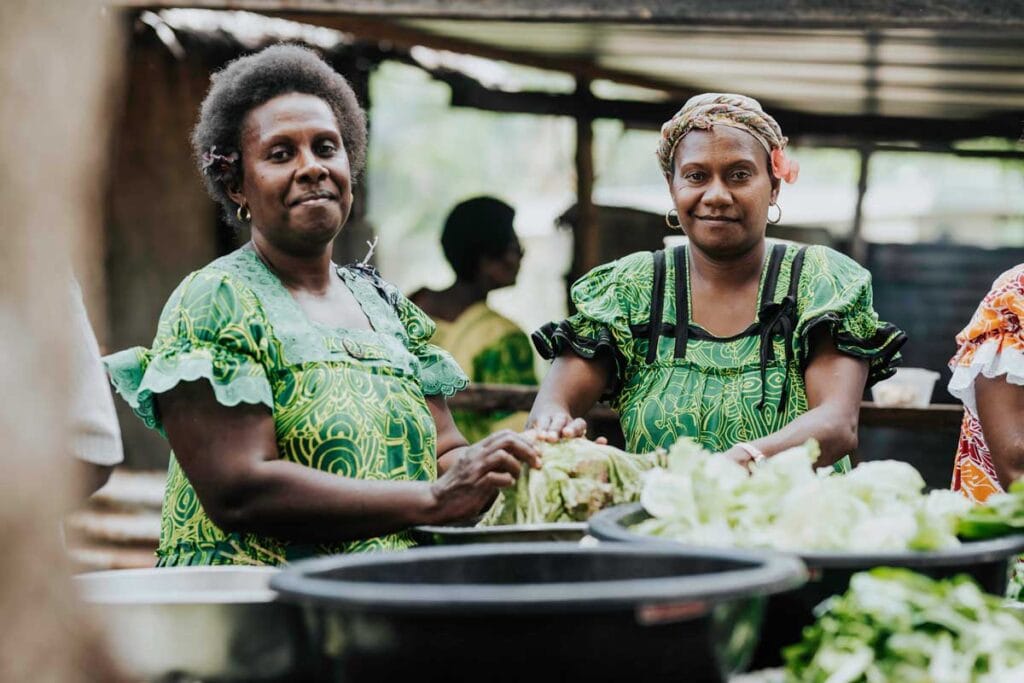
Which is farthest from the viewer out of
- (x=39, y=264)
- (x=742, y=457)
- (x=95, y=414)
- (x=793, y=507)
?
(x=95, y=414)

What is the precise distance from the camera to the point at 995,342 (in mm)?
3684

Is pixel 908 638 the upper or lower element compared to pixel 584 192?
lower

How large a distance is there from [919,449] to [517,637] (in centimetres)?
739

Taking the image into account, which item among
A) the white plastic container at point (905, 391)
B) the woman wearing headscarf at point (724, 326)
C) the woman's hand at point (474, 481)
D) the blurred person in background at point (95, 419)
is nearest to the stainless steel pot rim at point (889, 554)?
the woman's hand at point (474, 481)

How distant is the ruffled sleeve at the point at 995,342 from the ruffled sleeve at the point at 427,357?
1356 millimetres

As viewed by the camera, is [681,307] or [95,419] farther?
[95,419]

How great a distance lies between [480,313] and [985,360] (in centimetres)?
339

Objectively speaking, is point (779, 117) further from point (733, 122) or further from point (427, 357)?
point (427, 357)

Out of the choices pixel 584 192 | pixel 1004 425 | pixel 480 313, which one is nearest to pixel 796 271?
pixel 1004 425

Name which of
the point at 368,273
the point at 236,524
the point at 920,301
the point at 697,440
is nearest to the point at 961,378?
the point at 697,440

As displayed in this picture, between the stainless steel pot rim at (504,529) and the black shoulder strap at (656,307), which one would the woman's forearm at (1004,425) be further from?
the stainless steel pot rim at (504,529)

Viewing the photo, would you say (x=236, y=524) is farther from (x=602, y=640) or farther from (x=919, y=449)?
(x=919, y=449)

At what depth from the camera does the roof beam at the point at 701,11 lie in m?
5.16

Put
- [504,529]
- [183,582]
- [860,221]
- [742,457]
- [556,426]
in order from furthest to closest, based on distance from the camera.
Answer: [860,221] < [556,426] < [742,457] < [504,529] < [183,582]
